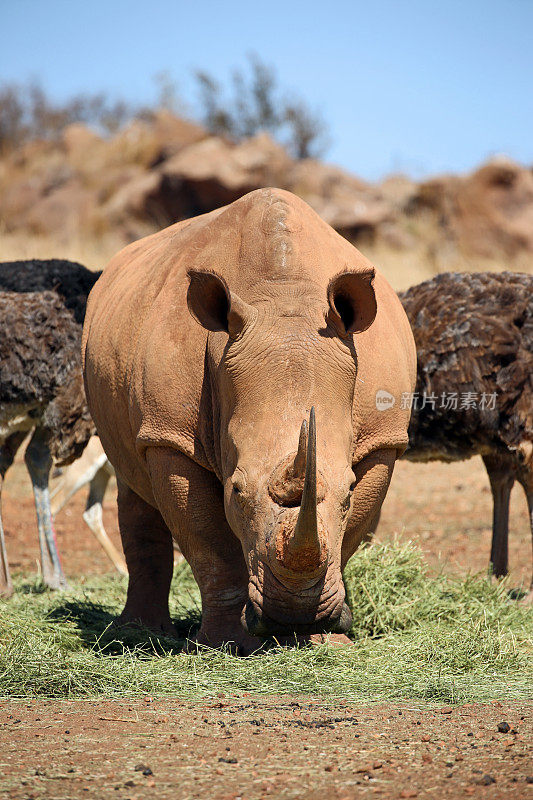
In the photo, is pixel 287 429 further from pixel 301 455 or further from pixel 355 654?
pixel 355 654

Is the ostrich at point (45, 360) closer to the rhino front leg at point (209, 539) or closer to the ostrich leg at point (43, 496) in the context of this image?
the ostrich leg at point (43, 496)

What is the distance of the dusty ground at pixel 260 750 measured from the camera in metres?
2.84

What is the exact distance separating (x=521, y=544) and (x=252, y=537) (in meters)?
6.62

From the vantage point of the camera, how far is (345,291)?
413 centimetres

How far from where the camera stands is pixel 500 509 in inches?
308

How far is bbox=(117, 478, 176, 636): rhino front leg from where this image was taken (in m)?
5.50

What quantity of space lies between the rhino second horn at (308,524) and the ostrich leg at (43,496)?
4.97m

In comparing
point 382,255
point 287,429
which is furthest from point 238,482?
point 382,255

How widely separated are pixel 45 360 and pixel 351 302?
4.08 metres

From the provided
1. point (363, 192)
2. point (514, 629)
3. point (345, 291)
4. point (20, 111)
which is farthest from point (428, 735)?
point (20, 111)

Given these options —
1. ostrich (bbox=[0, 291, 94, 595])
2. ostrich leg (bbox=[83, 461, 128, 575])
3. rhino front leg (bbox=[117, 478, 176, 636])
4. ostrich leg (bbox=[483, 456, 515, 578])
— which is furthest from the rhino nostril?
ostrich leg (bbox=[83, 461, 128, 575])

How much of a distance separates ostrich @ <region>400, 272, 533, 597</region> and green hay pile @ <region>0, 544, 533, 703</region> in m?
1.35

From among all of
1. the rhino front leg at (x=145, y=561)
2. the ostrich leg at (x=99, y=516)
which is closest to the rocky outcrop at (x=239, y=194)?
the ostrich leg at (x=99, y=516)

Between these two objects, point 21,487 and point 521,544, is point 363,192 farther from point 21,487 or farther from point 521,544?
point 521,544
